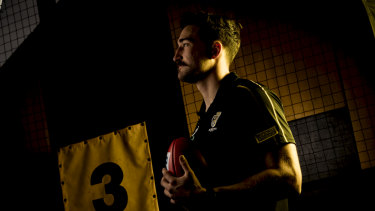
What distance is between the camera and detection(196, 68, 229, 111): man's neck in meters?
1.62

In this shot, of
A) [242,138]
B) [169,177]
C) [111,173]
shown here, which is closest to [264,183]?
[242,138]

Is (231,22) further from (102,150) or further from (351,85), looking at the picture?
(351,85)

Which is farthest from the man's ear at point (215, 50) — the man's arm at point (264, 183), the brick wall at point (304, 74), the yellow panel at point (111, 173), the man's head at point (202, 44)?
the brick wall at point (304, 74)

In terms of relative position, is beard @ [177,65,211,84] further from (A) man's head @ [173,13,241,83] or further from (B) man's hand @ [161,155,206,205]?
(B) man's hand @ [161,155,206,205]

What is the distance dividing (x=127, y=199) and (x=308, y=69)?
251 cm

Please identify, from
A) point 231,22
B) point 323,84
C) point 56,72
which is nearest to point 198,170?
point 231,22

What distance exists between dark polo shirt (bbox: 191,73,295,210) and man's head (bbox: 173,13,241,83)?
11.1 inches

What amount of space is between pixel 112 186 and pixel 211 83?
1.17m

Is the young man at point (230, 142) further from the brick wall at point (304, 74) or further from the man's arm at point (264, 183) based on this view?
the brick wall at point (304, 74)

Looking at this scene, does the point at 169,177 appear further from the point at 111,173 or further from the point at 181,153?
the point at 111,173

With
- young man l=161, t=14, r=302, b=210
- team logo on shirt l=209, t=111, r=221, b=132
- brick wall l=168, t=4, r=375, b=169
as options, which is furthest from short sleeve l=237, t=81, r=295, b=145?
brick wall l=168, t=4, r=375, b=169

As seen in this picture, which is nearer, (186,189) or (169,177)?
(186,189)

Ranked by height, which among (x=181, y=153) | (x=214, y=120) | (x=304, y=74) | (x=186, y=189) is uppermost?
(x=304, y=74)

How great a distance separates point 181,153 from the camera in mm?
1362
